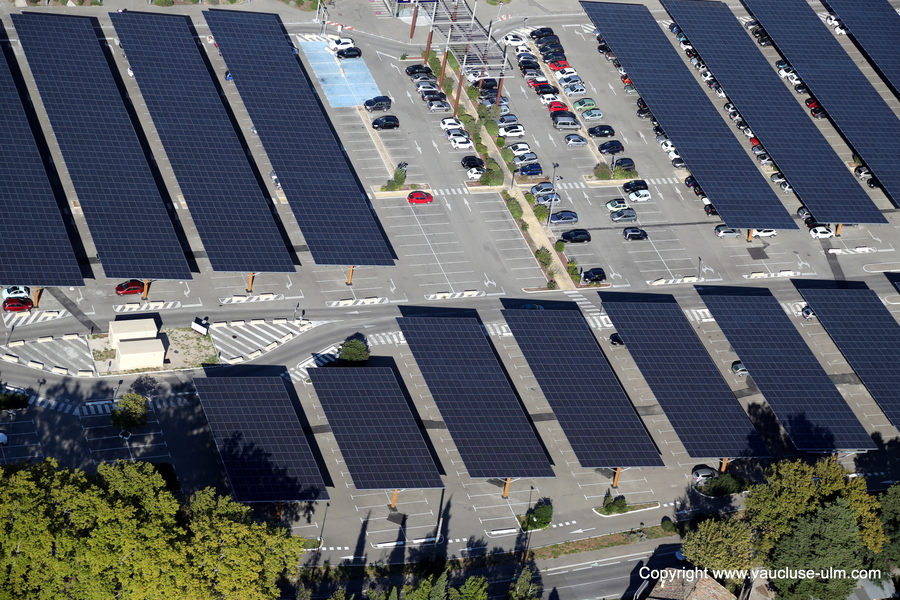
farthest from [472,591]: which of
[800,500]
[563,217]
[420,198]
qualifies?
[420,198]

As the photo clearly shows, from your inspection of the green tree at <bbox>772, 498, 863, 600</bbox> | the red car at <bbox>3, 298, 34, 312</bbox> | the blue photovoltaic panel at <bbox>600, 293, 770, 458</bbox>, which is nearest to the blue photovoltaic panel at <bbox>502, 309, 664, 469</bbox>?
the blue photovoltaic panel at <bbox>600, 293, 770, 458</bbox>

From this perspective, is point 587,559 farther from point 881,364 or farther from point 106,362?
point 106,362

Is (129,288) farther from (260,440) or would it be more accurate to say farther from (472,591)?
(472,591)

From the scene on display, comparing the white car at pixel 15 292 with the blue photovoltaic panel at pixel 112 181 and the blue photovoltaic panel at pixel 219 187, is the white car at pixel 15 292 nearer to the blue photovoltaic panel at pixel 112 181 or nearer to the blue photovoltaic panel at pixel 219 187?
the blue photovoltaic panel at pixel 112 181

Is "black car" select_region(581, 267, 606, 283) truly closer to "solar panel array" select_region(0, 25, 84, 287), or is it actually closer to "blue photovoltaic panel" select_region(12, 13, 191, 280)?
"blue photovoltaic panel" select_region(12, 13, 191, 280)

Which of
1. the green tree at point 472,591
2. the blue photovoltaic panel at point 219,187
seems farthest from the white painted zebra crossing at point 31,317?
the green tree at point 472,591

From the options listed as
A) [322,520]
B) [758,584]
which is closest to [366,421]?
[322,520]
